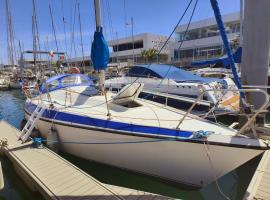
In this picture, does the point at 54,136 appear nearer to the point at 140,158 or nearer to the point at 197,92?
the point at 140,158

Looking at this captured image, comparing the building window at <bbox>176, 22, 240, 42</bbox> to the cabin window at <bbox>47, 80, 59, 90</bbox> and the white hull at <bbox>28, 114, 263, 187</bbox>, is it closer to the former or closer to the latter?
the cabin window at <bbox>47, 80, 59, 90</bbox>

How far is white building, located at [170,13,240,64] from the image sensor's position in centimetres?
3884

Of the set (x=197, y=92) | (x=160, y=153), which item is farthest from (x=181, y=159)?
(x=197, y=92)

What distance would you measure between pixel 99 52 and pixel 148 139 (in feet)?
10.5

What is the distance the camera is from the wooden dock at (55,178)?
4.66 meters

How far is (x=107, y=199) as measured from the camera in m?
4.48

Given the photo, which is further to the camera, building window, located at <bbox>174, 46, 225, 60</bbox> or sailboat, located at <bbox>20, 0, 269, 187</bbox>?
building window, located at <bbox>174, 46, 225, 60</bbox>

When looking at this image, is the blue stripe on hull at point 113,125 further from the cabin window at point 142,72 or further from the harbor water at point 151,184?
the cabin window at point 142,72

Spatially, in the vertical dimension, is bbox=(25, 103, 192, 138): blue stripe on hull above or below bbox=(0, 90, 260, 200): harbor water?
above

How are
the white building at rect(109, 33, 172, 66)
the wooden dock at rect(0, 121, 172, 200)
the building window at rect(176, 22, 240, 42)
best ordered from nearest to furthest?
the wooden dock at rect(0, 121, 172, 200) → the building window at rect(176, 22, 240, 42) → the white building at rect(109, 33, 172, 66)

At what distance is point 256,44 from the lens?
21.9 feet

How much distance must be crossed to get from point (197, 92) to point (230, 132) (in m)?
6.15

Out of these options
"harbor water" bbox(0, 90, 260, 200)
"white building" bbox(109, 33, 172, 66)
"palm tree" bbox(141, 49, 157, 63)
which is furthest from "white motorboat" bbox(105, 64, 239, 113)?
"white building" bbox(109, 33, 172, 66)

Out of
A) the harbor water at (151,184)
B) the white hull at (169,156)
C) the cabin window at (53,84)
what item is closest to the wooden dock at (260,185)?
the white hull at (169,156)
